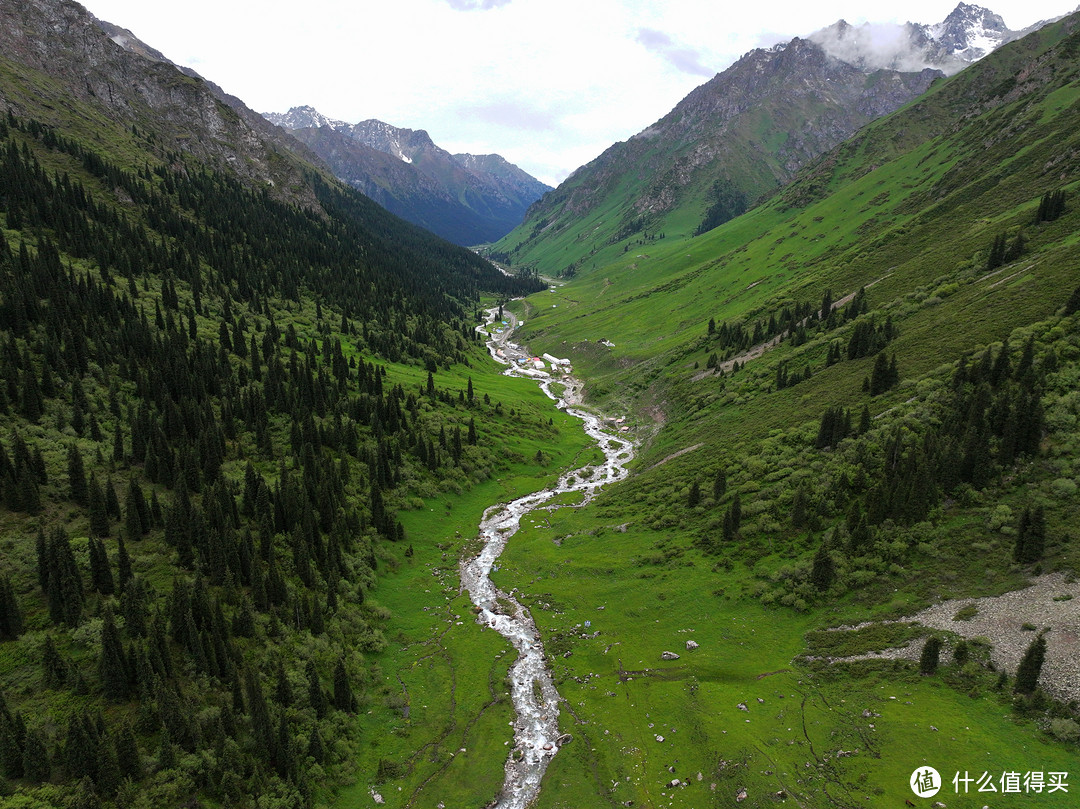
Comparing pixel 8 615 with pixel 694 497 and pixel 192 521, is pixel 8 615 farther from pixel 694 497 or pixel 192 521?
pixel 694 497

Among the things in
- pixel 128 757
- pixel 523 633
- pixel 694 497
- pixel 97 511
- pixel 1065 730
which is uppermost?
pixel 97 511

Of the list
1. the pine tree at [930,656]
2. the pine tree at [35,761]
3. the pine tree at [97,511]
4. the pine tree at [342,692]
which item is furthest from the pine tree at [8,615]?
the pine tree at [930,656]

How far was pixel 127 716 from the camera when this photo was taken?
31.1m

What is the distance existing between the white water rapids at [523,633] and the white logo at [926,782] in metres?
22.1

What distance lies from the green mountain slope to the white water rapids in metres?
1.82

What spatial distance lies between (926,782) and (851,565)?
19309 mm

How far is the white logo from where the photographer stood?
2766 centimetres

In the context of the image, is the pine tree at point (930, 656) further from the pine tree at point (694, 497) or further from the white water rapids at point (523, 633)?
the pine tree at point (694, 497)

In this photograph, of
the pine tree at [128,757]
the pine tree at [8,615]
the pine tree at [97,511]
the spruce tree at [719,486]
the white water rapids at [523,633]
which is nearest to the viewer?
the pine tree at [128,757]

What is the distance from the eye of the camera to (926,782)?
28141 mm

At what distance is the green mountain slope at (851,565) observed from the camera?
104 ft

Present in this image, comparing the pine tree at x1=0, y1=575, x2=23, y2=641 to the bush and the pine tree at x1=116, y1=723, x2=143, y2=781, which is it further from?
the bush

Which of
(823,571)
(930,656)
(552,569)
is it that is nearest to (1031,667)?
(930,656)

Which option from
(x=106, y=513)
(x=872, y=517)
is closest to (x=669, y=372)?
(x=872, y=517)
